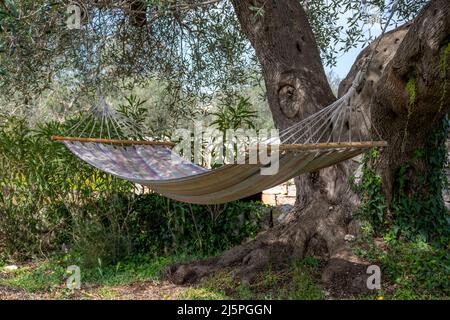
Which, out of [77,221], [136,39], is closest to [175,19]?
A: [136,39]

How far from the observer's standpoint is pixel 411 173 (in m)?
3.35

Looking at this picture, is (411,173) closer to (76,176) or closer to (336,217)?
(336,217)

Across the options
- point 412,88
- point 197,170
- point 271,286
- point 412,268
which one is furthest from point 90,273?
point 412,88

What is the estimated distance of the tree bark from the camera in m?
2.86

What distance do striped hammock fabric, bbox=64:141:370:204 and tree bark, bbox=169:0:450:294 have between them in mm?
488

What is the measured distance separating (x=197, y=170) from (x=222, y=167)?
89cm

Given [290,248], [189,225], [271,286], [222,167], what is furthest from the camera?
[189,225]

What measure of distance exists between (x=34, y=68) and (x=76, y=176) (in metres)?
0.97

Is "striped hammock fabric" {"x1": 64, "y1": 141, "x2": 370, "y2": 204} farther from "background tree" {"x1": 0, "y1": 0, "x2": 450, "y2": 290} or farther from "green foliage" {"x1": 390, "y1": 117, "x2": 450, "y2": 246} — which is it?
"green foliage" {"x1": 390, "y1": 117, "x2": 450, "y2": 246}

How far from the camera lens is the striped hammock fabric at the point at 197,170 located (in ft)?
8.48

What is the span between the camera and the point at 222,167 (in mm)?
2559

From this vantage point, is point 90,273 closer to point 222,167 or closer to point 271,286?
point 271,286

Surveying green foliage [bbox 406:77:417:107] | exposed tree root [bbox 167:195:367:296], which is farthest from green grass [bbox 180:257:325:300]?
green foliage [bbox 406:77:417:107]
